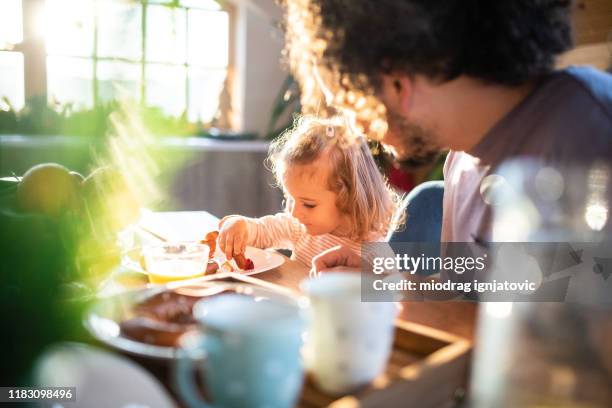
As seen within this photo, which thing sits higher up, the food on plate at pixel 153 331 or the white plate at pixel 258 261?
the food on plate at pixel 153 331

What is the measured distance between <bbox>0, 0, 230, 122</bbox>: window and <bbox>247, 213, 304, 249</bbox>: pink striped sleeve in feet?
7.41

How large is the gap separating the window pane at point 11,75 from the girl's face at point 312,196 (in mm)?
2492

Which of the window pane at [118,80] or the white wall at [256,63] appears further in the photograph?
the white wall at [256,63]

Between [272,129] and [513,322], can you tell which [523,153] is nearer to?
[513,322]

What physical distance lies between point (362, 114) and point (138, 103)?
116 inches

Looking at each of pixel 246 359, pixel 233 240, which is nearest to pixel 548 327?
pixel 246 359

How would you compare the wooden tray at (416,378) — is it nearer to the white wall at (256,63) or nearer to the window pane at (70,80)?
the window pane at (70,80)

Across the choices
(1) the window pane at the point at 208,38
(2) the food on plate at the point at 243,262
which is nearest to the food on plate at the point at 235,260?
(2) the food on plate at the point at 243,262

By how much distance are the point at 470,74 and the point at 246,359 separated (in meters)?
0.63

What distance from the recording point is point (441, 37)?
0.80 meters

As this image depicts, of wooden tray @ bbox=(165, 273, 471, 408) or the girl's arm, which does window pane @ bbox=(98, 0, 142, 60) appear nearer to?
the girl's arm

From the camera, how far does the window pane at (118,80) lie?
141 inches

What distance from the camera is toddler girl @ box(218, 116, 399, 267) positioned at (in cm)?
149

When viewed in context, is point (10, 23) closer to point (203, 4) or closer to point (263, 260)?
point (203, 4)
